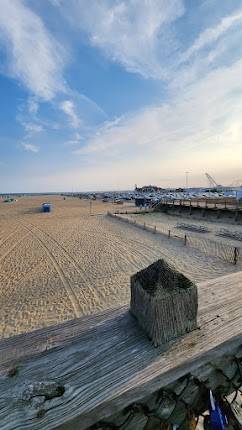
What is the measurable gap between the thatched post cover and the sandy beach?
359 cm

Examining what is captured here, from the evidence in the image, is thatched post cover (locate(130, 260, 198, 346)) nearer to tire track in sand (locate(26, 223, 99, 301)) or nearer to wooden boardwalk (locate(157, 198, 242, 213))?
tire track in sand (locate(26, 223, 99, 301))

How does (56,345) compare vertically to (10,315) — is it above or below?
above

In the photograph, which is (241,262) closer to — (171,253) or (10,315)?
(171,253)

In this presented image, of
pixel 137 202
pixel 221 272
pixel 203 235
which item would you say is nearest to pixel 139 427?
pixel 221 272

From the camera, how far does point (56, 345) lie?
4.76 feet

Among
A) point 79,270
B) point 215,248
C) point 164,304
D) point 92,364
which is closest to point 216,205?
point 215,248

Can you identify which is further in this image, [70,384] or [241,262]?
[241,262]

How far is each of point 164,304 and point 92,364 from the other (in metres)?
0.52

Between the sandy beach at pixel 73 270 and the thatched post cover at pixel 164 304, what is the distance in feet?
11.8

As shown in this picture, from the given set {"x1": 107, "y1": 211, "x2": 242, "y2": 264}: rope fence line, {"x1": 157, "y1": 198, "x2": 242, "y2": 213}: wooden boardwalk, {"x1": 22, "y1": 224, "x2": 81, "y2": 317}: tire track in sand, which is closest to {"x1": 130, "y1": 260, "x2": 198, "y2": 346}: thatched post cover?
{"x1": 22, "y1": 224, "x2": 81, "y2": 317}: tire track in sand

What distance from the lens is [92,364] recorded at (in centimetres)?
129

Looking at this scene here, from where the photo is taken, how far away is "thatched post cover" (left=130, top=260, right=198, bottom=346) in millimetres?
1390

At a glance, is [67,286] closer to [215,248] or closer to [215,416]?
[215,416]

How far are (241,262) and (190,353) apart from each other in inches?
455
